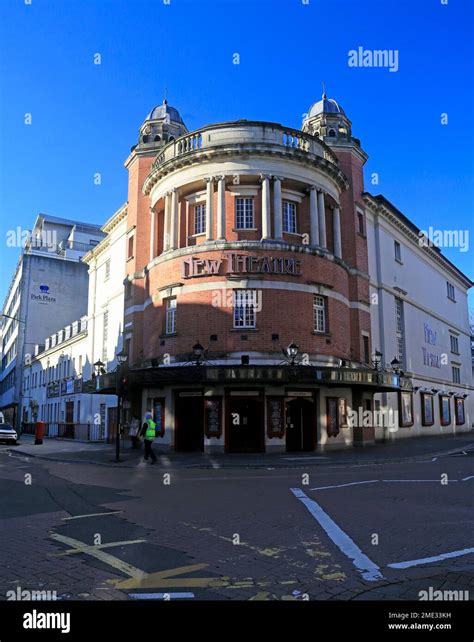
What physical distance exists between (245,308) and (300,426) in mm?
5999

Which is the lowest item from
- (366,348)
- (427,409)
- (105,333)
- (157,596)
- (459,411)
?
(157,596)

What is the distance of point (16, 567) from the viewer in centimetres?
566

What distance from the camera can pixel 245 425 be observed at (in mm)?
23219

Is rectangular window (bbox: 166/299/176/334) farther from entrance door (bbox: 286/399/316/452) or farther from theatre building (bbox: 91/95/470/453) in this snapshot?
entrance door (bbox: 286/399/316/452)

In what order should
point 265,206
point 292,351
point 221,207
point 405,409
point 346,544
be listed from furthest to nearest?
point 405,409 → point 221,207 → point 265,206 → point 292,351 → point 346,544

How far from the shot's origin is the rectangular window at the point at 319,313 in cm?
2565

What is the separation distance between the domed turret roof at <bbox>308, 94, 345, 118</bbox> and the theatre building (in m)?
5.51

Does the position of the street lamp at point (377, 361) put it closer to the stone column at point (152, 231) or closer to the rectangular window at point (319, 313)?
the rectangular window at point (319, 313)

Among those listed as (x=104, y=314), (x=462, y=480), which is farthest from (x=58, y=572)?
(x=104, y=314)

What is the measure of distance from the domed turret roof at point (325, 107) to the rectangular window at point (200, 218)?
35.7 ft

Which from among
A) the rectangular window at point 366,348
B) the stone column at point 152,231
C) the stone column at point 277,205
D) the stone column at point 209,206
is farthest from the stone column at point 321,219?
the stone column at point 152,231

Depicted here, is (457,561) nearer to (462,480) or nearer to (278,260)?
(462,480)

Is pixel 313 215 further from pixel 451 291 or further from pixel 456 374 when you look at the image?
pixel 451 291

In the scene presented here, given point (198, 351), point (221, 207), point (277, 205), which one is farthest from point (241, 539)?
point (277, 205)
